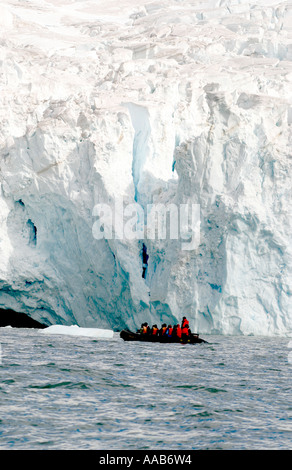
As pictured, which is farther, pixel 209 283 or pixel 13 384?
pixel 209 283

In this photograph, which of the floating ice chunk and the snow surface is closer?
the floating ice chunk

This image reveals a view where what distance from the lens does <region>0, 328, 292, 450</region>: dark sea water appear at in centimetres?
847

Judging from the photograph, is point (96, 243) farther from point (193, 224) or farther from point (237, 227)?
point (237, 227)

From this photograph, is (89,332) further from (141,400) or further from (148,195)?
(141,400)

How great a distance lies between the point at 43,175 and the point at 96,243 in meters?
4.00

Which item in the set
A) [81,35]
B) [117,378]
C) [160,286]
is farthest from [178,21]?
[117,378]

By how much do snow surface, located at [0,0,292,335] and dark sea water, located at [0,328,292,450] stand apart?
8.23 m

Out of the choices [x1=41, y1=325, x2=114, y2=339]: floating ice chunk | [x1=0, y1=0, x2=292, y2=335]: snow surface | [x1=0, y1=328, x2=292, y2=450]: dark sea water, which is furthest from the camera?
[x1=0, y1=0, x2=292, y2=335]: snow surface

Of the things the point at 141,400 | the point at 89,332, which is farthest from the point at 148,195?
the point at 141,400

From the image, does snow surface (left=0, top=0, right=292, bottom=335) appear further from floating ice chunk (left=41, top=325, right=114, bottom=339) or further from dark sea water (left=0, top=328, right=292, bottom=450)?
dark sea water (left=0, top=328, right=292, bottom=450)

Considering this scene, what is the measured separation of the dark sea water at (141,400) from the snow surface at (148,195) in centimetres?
823

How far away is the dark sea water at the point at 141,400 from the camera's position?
333 inches

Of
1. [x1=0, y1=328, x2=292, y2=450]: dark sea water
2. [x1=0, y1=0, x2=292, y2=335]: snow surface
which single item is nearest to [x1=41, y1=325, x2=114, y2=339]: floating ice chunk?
[x1=0, y1=0, x2=292, y2=335]: snow surface

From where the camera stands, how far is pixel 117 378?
1326 centimetres
